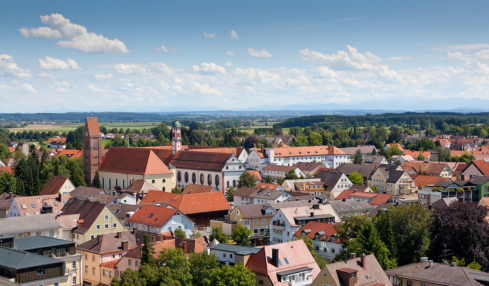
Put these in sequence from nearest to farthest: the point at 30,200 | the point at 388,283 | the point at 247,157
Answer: the point at 388,283, the point at 30,200, the point at 247,157

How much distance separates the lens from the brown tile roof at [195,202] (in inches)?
A: 2608

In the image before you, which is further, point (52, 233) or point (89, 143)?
point (89, 143)

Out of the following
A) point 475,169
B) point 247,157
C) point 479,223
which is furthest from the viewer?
point 247,157

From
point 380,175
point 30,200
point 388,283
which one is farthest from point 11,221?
point 380,175

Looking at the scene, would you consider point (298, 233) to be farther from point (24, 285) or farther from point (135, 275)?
point (24, 285)

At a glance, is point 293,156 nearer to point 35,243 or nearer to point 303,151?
point 303,151

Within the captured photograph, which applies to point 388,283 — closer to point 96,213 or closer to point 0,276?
point 0,276

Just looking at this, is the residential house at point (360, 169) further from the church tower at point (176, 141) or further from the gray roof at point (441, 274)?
the gray roof at point (441, 274)

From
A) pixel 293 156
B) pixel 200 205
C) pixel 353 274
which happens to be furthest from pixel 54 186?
pixel 353 274

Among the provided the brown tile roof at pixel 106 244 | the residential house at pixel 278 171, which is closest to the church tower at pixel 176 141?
the residential house at pixel 278 171

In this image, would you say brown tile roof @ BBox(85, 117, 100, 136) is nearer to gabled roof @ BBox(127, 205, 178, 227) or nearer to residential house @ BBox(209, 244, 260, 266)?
gabled roof @ BBox(127, 205, 178, 227)

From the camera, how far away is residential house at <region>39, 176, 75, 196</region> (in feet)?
275

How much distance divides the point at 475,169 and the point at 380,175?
16.7 meters

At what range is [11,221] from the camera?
51.4 meters
